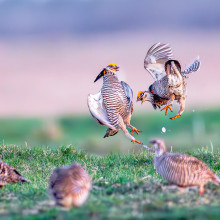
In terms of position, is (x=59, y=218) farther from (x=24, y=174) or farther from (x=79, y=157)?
(x=79, y=157)

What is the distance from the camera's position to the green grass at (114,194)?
5605 mm

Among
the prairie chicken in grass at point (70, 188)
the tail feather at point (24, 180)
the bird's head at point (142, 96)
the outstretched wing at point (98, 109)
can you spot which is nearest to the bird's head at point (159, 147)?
the prairie chicken in grass at point (70, 188)

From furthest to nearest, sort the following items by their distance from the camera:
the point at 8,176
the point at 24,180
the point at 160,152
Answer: the point at 24,180 → the point at 8,176 → the point at 160,152

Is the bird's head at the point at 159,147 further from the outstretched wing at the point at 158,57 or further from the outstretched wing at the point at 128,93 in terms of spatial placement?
the outstretched wing at the point at 158,57

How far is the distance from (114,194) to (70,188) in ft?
3.14

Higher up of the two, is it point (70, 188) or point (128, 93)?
point (128, 93)

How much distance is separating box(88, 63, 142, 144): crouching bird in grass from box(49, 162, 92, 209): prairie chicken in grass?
3432 mm

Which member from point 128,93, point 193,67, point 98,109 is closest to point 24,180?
point 98,109

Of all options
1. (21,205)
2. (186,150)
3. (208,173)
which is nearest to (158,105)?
(186,150)

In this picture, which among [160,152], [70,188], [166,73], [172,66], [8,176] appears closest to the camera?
[70,188]

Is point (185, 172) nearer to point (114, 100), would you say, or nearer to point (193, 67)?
point (114, 100)

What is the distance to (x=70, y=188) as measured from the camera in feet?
18.9

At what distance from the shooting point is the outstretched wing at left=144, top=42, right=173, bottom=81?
9680 millimetres

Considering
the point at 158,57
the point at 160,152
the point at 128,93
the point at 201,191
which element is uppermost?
the point at 158,57
